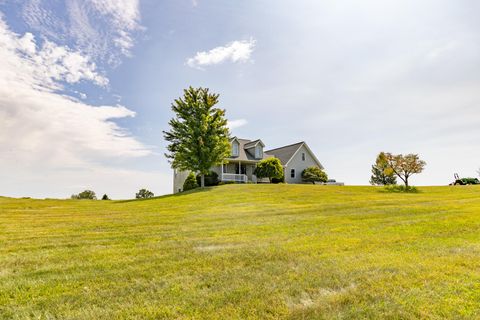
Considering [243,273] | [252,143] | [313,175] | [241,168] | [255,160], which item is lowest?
[243,273]

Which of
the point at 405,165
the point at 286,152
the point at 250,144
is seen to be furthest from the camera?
the point at 286,152

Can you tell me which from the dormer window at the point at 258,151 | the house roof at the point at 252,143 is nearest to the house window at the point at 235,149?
the house roof at the point at 252,143

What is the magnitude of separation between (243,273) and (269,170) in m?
30.7

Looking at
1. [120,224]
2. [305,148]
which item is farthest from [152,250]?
[305,148]

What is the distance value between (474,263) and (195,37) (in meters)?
17.4

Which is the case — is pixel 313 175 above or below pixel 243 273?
above

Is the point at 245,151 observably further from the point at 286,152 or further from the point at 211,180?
the point at 211,180

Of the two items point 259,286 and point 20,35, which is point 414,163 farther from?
point 20,35

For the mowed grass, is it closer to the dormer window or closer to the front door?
the front door

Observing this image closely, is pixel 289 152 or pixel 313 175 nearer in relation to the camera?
pixel 313 175

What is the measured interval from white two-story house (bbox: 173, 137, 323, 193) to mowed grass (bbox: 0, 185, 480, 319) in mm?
28840

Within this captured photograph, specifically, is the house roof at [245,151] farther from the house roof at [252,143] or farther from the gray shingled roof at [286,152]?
the gray shingled roof at [286,152]

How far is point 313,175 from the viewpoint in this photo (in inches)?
1571

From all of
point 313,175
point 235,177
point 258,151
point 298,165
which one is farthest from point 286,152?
point 235,177
